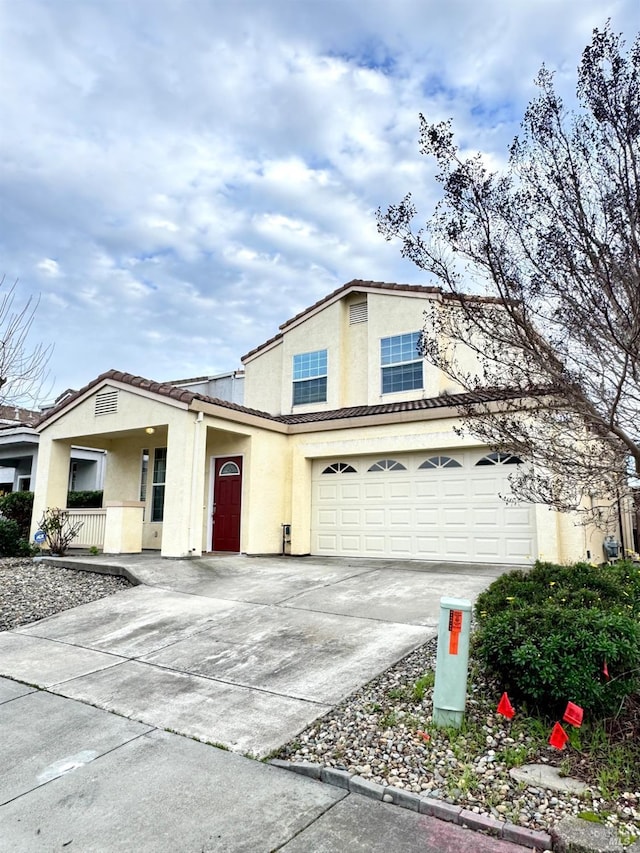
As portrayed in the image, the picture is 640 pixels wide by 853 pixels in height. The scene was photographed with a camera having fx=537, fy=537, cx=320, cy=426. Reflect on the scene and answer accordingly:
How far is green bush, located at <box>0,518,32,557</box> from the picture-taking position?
12.9 meters

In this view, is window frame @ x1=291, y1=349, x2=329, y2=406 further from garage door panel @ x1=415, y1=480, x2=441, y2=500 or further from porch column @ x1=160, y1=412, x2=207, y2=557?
porch column @ x1=160, y1=412, x2=207, y2=557

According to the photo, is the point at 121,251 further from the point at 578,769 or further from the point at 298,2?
the point at 578,769

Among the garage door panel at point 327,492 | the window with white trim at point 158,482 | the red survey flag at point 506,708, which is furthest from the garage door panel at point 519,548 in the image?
the window with white trim at point 158,482

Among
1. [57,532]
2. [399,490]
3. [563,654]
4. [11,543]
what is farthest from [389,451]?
[11,543]

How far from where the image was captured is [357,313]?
15789 millimetres

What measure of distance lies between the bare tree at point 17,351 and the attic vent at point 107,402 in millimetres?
1720

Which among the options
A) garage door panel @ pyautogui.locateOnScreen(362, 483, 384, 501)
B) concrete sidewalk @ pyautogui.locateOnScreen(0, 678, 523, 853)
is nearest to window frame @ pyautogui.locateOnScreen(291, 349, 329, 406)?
garage door panel @ pyautogui.locateOnScreen(362, 483, 384, 501)

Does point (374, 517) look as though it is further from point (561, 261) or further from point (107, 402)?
point (561, 261)

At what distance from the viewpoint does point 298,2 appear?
7812 mm

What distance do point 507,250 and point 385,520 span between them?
29.1 ft

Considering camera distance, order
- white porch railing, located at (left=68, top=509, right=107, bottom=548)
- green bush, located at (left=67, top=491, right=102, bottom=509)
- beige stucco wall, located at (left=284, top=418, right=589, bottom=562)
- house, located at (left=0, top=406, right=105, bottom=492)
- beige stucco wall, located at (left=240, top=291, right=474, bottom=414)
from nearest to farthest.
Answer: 1. beige stucco wall, located at (left=284, top=418, right=589, bottom=562)
2. white porch railing, located at (left=68, top=509, right=107, bottom=548)
3. beige stucco wall, located at (left=240, top=291, right=474, bottom=414)
4. green bush, located at (left=67, top=491, right=102, bottom=509)
5. house, located at (left=0, top=406, right=105, bottom=492)

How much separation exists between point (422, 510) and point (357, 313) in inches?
Result: 252

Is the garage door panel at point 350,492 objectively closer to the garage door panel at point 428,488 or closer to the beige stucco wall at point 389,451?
A: the beige stucco wall at point 389,451

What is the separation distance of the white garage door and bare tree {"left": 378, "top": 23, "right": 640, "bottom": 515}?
6.20m
